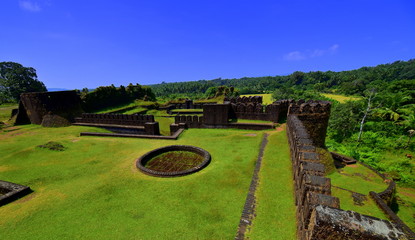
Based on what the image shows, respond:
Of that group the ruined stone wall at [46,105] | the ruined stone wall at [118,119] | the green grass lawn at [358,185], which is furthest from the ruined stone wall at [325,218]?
the ruined stone wall at [46,105]

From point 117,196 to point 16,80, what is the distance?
211 feet

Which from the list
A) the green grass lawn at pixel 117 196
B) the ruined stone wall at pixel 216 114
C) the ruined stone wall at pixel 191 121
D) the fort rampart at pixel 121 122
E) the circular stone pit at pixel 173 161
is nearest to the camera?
the green grass lawn at pixel 117 196

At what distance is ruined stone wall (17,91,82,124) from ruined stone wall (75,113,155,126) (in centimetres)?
162

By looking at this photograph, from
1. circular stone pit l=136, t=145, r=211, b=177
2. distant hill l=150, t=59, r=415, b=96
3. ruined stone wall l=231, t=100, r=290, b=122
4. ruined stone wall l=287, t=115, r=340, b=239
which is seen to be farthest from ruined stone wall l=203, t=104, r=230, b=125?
distant hill l=150, t=59, r=415, b=96

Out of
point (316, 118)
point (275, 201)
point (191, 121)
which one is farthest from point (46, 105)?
point (316, 118)

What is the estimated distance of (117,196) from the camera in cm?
588

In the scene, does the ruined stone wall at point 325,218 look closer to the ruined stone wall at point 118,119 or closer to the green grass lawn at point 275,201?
the green grass lawn at point 275,201

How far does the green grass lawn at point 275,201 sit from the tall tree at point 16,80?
61.7m

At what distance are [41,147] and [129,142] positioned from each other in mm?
5156

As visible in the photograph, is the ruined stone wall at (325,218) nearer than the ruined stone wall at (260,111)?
Yes

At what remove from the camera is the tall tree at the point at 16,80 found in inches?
1657

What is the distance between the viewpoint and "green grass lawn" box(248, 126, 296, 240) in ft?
13.4

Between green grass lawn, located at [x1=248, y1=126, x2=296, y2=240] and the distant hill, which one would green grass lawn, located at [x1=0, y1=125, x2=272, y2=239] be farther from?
the distant hill

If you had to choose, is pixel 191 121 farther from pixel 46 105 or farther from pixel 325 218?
pixel 46 105
